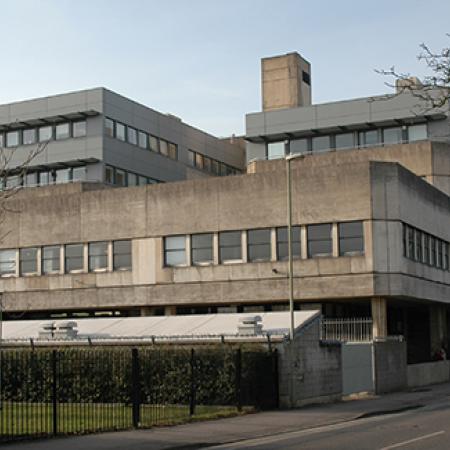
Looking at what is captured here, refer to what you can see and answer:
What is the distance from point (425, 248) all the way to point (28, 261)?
21.9 metres

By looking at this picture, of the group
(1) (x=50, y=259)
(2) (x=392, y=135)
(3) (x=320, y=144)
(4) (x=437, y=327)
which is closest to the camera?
(1) (x=50, y=259)

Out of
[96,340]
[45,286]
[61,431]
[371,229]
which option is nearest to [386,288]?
[371,229]

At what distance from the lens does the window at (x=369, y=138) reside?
213 ft

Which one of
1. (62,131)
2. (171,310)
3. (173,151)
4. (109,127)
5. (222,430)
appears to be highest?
(62,131)

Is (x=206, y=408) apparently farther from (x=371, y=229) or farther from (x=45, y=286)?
(x=45, y=286)

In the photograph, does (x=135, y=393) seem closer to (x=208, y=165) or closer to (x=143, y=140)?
(x=143, y=140)

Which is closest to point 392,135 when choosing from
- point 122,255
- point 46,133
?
point 122,255

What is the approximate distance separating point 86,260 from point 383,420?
89.8 feet

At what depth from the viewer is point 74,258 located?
1967 inches

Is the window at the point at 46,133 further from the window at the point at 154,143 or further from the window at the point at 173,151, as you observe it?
the window at the point at 173,151

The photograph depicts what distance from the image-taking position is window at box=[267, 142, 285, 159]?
67.2 metres

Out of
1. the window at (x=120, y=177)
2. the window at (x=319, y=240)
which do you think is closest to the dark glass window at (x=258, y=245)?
the window at (x=319, y=240)

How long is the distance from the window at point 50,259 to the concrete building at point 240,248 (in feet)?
0.23

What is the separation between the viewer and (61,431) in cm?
2055
